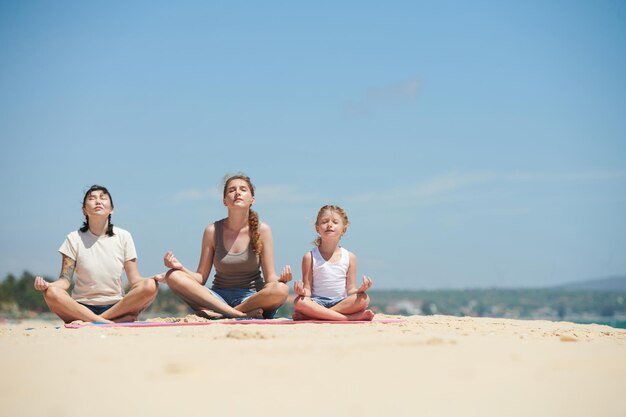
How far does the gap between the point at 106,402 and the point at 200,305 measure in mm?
4864

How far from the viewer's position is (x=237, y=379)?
4.60 metres

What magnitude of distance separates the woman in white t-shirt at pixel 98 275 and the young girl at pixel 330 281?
5.80 feet

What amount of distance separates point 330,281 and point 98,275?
2781 mm

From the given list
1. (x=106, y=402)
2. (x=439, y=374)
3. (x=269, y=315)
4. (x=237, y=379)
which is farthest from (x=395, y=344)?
(x=269, y=315)

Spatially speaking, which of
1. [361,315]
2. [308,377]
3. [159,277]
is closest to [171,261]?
[159,277]

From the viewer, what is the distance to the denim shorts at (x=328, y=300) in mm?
8781

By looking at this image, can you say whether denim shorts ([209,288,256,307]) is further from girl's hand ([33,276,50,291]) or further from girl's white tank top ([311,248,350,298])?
girl's hand ([33,276,50,291])

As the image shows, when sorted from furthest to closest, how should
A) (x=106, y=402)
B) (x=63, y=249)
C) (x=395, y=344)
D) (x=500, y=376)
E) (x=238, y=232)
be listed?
(x=238, y=232) < (x=63, y=249) < (x=395, y=344) < (x=500, y=376) < (x=106, y=402)

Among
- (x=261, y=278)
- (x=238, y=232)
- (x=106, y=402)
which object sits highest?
(x=238, y=232)

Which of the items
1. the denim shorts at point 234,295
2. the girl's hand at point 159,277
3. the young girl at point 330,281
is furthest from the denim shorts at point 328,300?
the girl's hand at point 159,277

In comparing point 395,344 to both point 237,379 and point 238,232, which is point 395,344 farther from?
point 238,232

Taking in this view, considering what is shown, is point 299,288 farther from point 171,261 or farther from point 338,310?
point 171,261

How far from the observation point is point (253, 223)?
9.45m

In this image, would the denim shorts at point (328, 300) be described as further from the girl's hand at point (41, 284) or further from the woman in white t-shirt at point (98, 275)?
the girl's hand at point (41, 284)
